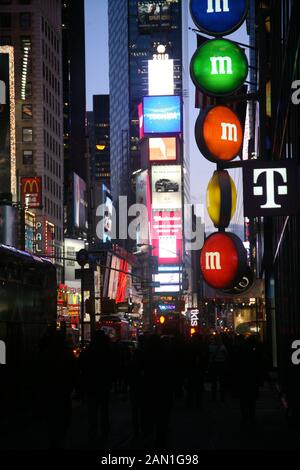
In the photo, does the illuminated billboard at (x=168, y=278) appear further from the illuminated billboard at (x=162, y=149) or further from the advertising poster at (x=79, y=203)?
the advertising poster at (x=79, y=203)

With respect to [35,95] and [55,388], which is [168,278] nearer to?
[35,95]

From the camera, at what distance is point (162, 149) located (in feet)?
632

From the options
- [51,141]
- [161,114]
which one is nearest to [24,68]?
[51,141]

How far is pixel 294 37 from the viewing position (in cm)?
1625

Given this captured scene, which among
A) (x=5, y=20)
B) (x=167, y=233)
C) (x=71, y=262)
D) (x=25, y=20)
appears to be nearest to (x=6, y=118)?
(x=25, y=20)

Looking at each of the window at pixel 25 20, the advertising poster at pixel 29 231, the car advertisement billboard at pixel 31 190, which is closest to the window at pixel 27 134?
the window at pixel 25 20

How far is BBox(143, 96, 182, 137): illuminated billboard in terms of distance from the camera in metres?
186

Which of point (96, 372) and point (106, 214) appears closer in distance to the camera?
point (96, 372)

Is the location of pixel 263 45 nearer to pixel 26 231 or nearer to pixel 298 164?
pixel 298 164

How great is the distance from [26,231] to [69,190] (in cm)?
4697

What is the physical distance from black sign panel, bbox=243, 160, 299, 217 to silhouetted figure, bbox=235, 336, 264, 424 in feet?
26.0

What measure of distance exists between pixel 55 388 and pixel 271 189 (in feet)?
14.6

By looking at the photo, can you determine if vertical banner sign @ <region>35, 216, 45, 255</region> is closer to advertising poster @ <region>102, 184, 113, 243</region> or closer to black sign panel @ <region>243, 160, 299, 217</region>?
advertising poster @ <region>102, 184, 113, 243</region>
